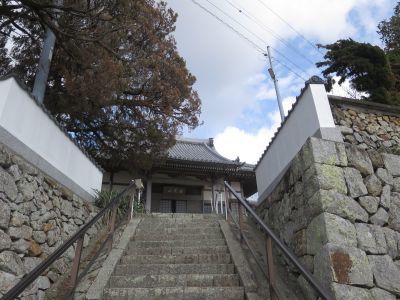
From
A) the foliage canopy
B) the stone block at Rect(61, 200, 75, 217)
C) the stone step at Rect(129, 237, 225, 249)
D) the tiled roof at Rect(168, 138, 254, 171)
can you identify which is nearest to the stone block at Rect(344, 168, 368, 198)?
the stone step at Rect(129, 237, 225, 249)

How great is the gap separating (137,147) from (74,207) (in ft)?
14.0

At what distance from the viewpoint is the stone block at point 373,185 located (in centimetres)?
383

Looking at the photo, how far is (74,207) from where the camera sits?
5418mm

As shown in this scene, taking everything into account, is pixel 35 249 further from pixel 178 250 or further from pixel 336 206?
pixel 336 206

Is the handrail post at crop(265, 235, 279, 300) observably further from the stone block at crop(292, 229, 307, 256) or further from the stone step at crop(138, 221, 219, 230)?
the stone step at crop(138, 221, 219, 230)

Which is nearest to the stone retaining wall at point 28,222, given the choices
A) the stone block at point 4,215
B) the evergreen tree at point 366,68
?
the stone block at point 4,215

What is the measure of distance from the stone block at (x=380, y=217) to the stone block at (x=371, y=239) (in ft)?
0.28

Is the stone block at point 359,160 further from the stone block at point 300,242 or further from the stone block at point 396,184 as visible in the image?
the stone block at point 300,242

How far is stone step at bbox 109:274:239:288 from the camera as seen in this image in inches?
151

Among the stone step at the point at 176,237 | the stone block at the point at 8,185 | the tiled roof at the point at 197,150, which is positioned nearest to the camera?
the stone block at the point at 8,185

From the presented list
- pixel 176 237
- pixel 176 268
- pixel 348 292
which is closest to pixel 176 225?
pixel 176 237

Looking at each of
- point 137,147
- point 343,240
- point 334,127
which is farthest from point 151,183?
point 343,240

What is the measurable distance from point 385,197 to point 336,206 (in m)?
0.91

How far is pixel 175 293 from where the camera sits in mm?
3570
